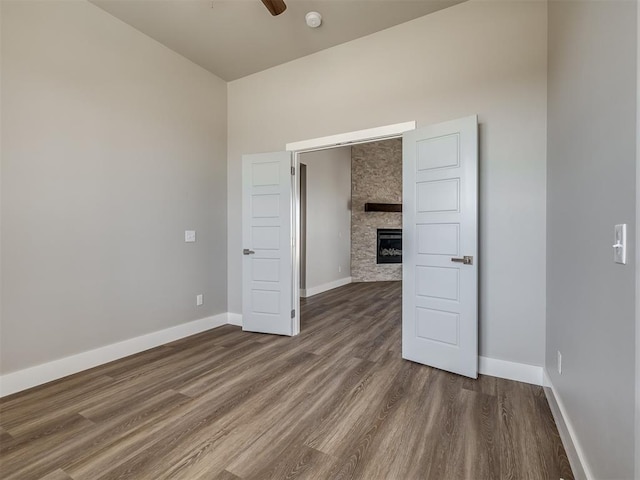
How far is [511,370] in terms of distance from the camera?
2400mm

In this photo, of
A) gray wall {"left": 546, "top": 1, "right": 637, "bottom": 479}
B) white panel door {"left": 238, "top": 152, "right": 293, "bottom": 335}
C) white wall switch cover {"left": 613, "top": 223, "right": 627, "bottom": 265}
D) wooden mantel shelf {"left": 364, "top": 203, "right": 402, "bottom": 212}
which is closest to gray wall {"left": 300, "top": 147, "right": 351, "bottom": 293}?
wooden mantel shelf {"left": 364, "top": 203, "right": 402, "bottom": 212}

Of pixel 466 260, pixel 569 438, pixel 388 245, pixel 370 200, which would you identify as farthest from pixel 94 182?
pixel 388 245

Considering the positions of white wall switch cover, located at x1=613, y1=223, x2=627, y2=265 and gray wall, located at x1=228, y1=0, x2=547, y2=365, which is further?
gray wall, located at x1=228, y1=0, x2=547, y2=365

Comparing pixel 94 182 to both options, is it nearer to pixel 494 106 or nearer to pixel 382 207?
pixel 494 106

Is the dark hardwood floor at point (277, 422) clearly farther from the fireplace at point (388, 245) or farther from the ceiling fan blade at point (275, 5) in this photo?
the fireplace at point (388, 245)

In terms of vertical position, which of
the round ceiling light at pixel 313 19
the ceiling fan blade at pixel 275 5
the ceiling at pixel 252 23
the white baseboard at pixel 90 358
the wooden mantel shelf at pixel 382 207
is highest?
the ceiling at pixel 252 23

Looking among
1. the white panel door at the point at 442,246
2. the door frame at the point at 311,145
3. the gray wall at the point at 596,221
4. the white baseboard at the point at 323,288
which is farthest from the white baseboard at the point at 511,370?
the white baseboard at the point at 323,288

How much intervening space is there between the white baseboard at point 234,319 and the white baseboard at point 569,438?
3.27 meters

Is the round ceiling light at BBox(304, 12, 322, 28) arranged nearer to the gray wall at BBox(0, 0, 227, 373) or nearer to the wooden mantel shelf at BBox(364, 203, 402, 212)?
the gray wall at BBox(0, 0, 227, 373)

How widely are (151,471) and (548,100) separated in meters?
3.48

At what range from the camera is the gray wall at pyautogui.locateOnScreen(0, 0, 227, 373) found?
7.34ft

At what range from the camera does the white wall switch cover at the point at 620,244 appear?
0.94m

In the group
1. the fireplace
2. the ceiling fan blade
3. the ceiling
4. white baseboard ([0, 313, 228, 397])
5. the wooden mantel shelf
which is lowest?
white baseboard ([0, 313, 228, 397])

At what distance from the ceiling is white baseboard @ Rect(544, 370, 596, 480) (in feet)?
10.6
